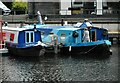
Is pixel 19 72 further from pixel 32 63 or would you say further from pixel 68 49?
pixel 68 49

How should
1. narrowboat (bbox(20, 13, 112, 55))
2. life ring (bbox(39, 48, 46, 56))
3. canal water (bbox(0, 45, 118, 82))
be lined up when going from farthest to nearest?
1. narrowboat (bbox(20, 13, 112, 55))
2. life ring (bbox(39, 48, 46, 56))
3. canal water (bbox(0, 45, 118, 82))

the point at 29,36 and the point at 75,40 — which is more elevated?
the point at 29,36

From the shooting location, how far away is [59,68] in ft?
85.0

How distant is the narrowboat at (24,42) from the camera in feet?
104

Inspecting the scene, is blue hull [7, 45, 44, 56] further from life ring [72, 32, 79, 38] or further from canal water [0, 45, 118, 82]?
life ring [72, 32, 79, 38]

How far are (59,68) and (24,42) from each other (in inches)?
283

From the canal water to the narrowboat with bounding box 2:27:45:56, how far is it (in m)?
0.88

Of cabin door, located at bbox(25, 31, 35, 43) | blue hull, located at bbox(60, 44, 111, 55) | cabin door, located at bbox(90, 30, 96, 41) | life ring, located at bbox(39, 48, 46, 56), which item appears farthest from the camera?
cabin door, located at bbox(90, 30, 96, 41)

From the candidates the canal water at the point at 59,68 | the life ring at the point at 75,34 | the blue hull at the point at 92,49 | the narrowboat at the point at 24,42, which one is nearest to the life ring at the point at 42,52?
the narrowboat at the point at 24,42

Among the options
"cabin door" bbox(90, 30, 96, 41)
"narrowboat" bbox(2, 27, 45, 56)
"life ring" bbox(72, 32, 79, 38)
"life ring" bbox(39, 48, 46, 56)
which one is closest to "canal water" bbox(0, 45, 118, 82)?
"life ring" bbox(39, 48, 46, 56)

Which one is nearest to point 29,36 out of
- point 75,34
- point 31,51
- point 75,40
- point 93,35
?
point 31,51

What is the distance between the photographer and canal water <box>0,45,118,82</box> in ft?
74.7

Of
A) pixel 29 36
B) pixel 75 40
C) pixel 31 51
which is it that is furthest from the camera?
pixel 75 40

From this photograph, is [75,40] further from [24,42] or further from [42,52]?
[24,42]
